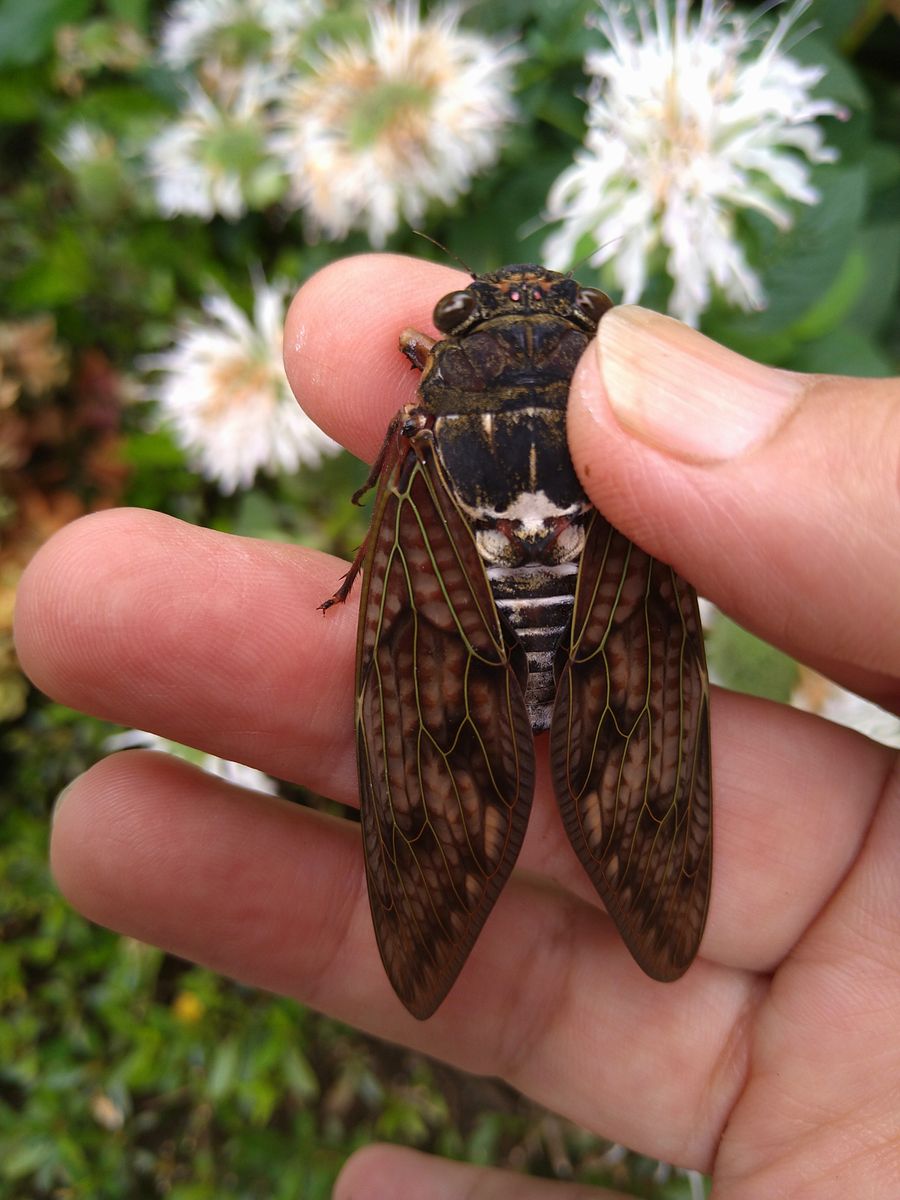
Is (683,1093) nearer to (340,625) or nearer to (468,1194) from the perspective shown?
(468,1194)

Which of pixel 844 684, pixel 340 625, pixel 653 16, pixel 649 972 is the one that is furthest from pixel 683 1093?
pixel 653 16

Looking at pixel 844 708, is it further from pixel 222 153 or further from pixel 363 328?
pixel 222 153

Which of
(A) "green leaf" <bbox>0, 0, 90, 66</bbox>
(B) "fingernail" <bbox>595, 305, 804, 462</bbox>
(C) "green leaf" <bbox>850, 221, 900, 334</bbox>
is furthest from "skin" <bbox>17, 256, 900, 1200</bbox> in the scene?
(A) "green leaf" <bbox>0, 0, 90, 66</bbox>

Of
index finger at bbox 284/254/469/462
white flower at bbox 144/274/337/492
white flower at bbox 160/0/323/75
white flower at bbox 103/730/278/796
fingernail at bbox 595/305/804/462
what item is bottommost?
white flower at bbox 103/730/278/796

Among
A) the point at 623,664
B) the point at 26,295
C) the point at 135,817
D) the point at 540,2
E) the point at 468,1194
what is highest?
the point at 540,2

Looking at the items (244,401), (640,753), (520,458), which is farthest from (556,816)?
(244,401)

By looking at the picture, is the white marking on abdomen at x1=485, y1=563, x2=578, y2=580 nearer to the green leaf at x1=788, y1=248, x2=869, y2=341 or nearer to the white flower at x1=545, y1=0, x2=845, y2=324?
the white flower at x1=545, y1=0, x2=845, y2=324

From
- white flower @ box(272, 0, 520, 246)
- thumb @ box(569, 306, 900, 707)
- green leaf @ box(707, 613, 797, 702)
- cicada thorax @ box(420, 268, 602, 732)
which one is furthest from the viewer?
white flower @ box(272, 0, 520, 246)
